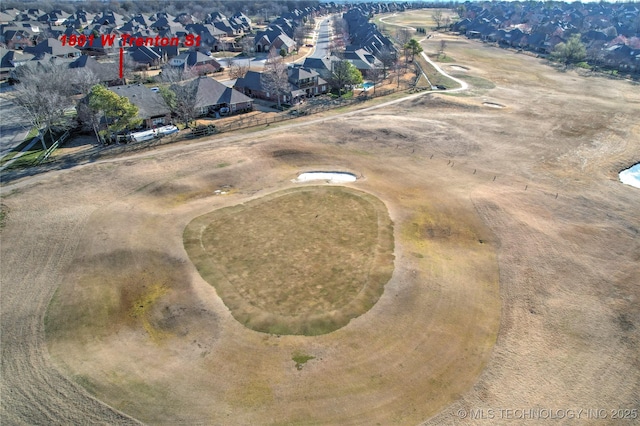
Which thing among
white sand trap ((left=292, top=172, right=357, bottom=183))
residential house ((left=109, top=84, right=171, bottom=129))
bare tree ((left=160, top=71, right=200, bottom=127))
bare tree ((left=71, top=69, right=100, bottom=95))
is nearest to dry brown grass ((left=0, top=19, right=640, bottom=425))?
white sand trap ((left=292, top=172, right=357, bottom=183))

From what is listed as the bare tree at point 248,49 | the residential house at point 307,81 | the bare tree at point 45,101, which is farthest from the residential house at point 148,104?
the bare tree at point 248,49

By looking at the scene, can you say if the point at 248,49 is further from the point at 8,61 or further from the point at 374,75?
the point at 8,61

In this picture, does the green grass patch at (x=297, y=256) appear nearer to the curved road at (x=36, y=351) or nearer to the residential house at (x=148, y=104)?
the curved road at (x=36, y=351)

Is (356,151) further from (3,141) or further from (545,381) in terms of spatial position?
(3,141)

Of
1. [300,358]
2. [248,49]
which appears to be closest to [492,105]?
[300,358]

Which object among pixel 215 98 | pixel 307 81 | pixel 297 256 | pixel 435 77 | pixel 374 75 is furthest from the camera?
pixel 435 77

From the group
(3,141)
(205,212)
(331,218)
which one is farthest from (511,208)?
(3,141)

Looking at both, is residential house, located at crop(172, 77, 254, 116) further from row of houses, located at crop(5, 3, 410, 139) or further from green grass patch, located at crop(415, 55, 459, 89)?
green grass patch, located at crop(415, 55, 459, 89)
